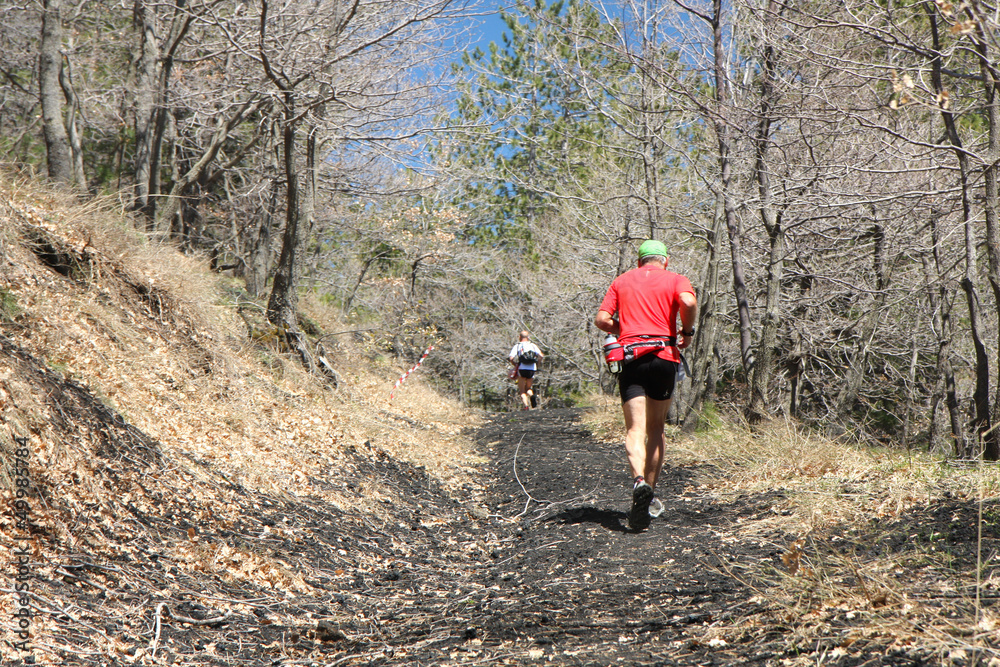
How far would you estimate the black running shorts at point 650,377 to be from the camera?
5.15 m

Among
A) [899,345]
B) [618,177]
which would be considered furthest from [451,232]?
[899,345]

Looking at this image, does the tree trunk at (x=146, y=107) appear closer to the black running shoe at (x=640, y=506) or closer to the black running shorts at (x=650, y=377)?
the black running shorts at (x=650, y=377)

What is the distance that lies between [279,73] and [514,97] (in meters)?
3.21

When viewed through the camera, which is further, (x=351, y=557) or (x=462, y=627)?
(x=351, y=557)

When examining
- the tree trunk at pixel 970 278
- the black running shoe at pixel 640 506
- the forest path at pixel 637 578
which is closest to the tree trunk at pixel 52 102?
the forest path at pixel 637 578

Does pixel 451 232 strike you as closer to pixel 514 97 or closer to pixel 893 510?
pixel 514 97

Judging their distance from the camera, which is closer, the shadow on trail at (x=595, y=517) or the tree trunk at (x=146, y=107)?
the shadow on trail at (x=595, y=517)

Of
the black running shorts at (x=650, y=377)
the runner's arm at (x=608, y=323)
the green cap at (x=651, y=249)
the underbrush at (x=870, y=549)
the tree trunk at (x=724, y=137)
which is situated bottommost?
the underbrush at (x=870, y=549)

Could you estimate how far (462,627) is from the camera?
3.71 metres

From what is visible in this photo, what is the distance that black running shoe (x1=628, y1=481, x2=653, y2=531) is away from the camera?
5016mm

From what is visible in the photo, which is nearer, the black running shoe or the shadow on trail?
the black running shoe

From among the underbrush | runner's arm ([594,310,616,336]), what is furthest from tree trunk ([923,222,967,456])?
runner's arm ([594,310,616,336])

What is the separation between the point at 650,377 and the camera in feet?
17.0

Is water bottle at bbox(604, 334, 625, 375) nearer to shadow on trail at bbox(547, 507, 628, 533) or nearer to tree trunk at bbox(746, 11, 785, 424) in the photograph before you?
shadow on trail at bbox(547, 507, 628, 533)
